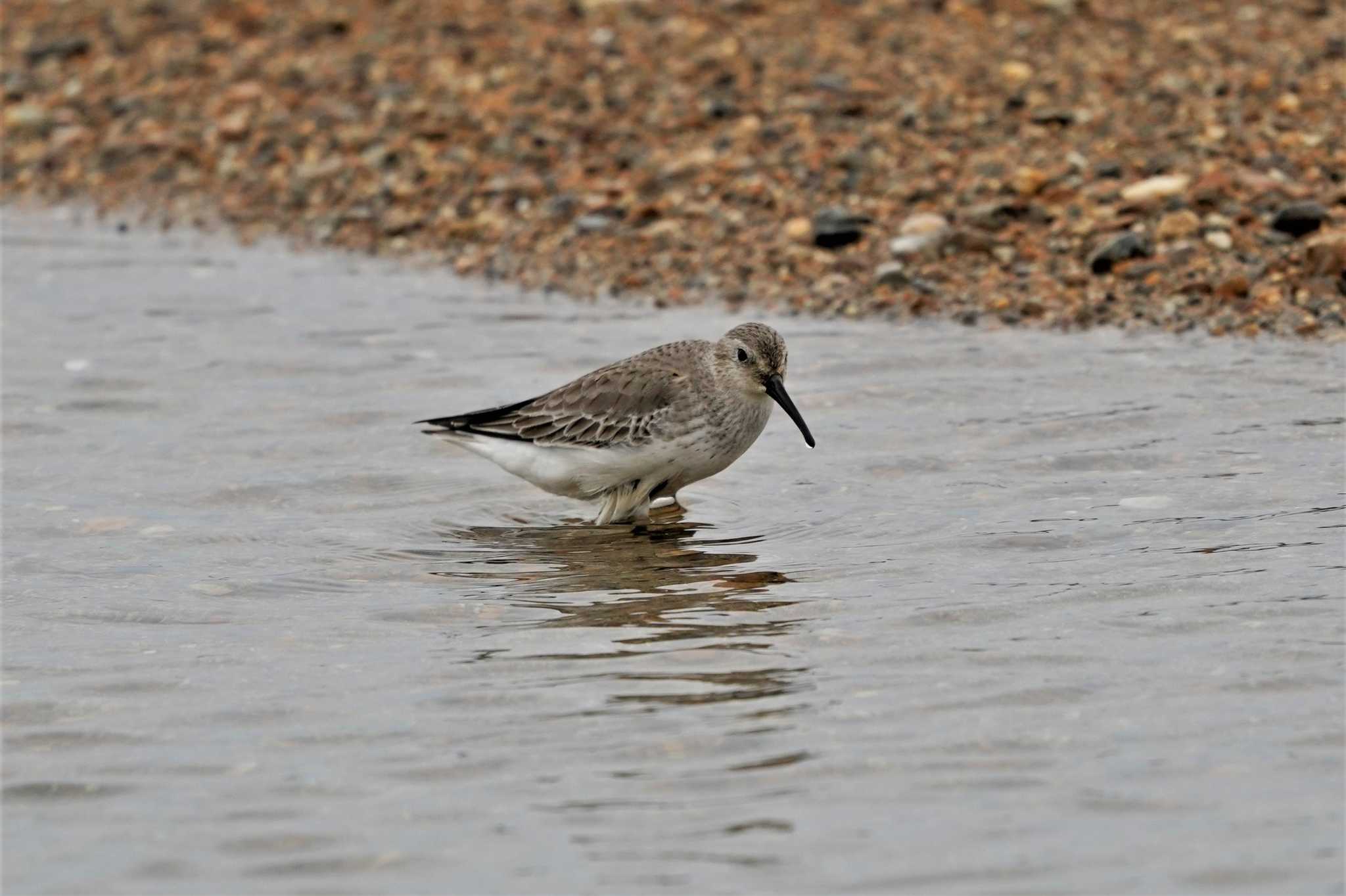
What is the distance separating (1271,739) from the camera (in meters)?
6.54

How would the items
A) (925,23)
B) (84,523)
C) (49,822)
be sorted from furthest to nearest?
(925,23) < (84,523) < (49,822)

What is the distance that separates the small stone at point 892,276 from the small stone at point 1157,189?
5.50 feet

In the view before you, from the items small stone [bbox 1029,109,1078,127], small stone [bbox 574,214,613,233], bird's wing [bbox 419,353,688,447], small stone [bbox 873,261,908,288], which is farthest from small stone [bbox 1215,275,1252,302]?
small stone [bbox 574,214,613,233]

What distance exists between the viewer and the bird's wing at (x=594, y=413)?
1030 centimetres

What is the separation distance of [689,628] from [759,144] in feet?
27.6

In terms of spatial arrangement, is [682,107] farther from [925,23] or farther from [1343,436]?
[1343,436]

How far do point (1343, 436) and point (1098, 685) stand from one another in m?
3.71

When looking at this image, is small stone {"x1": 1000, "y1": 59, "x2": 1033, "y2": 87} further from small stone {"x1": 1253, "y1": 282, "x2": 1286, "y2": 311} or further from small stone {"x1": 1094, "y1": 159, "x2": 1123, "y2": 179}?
small stone {"x1": 1253, "y1": 282, "x2": 1286, "y2": 311}

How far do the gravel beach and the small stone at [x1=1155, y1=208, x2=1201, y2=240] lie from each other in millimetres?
19

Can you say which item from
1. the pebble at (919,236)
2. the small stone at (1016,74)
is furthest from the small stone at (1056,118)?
the pebble at (919,236)

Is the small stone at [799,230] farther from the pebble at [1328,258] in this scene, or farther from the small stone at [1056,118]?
the pebble at [1328,258]

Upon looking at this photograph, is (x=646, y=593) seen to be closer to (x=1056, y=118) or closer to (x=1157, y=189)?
(x=1157, y=189)

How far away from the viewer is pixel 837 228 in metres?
14.2

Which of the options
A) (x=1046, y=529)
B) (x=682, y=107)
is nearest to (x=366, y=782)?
(x=1046, y=529)
